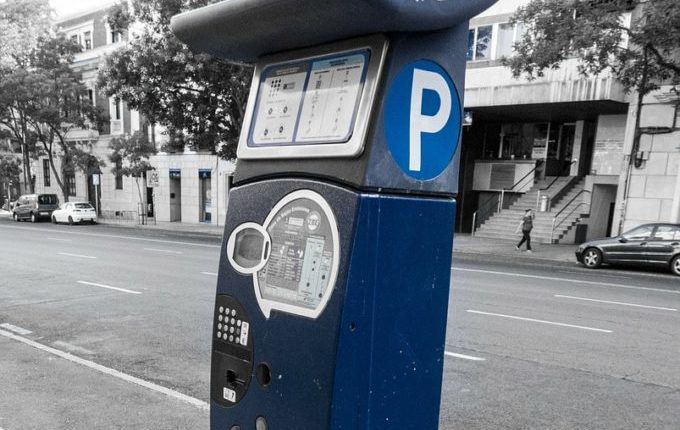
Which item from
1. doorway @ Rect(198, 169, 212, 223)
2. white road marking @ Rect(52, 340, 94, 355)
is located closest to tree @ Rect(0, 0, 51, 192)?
doorway @ Rect(198, 169, 212, 223)

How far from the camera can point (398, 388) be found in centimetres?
185

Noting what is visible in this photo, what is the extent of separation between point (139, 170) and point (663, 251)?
74.2ft

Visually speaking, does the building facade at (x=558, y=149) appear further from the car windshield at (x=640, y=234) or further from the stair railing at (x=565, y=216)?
the car windshield at (x=640, y=234)

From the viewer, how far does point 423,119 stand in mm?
1812

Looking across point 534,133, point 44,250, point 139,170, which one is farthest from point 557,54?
point 139,170

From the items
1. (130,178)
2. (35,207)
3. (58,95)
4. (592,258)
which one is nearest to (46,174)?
(35,207)

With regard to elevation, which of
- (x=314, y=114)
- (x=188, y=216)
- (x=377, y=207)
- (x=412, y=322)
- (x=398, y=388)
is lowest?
(x=188, y=216)

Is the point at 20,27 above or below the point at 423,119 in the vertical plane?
above

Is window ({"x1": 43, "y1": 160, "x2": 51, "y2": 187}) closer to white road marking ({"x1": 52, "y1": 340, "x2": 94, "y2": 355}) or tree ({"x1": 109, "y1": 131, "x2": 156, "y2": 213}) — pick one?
tree ({"x1": 109, "y1": 131, "x2": 156, "y2": 213})

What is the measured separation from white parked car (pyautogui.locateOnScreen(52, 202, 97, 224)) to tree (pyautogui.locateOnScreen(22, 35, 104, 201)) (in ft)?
7.91

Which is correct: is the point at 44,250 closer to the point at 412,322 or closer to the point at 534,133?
the point at 412,322

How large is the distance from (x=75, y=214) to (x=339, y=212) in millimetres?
29468

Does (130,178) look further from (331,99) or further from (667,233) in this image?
(331,99)

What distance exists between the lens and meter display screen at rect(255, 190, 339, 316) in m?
1.71
